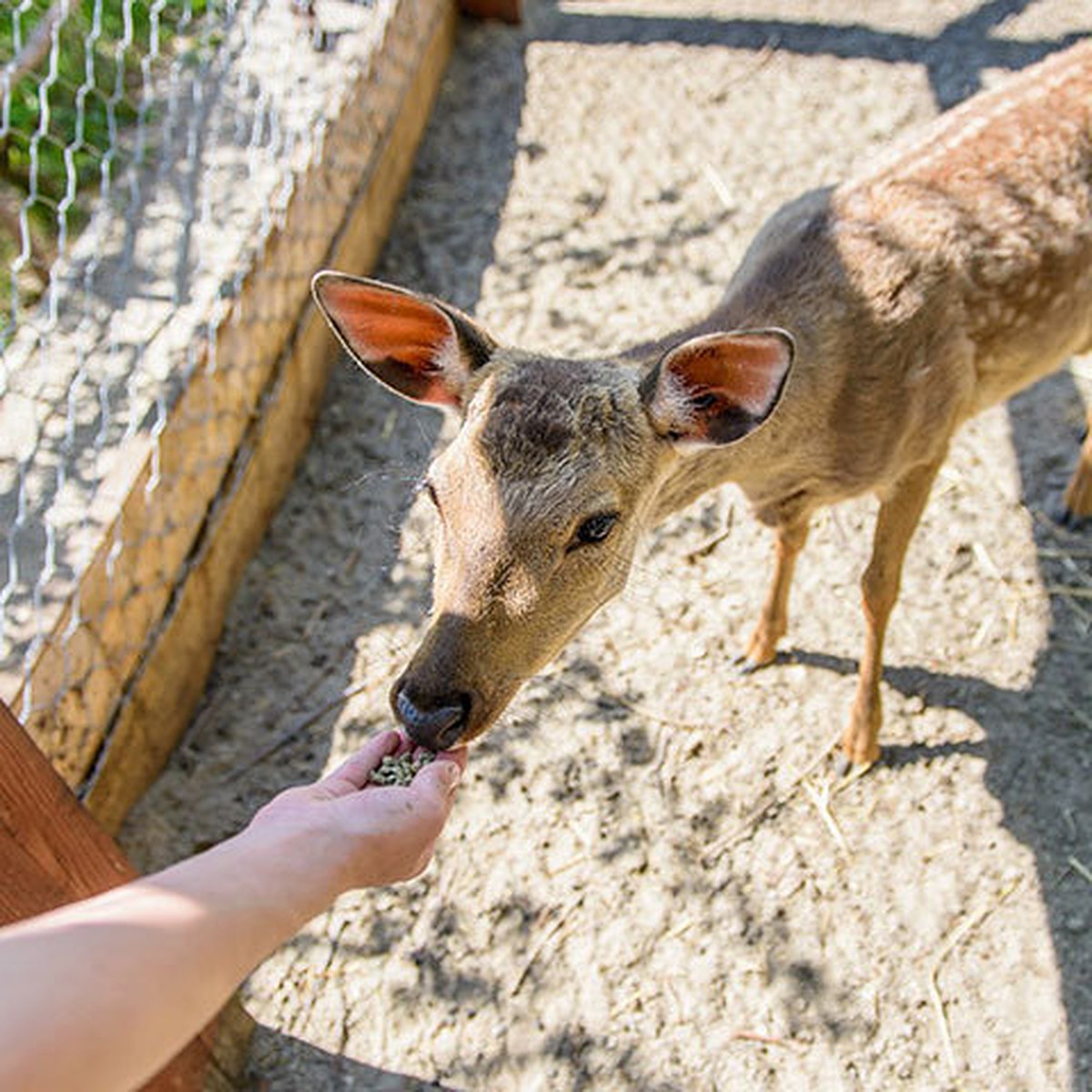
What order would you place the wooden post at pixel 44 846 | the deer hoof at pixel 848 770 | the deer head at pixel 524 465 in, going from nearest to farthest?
the wooden post at pixel 44 846 < the deer head at pixel 524 465 < the deer hoof at pixel 848 770

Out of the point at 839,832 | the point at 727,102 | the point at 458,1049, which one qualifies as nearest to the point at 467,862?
the point at 458,1049

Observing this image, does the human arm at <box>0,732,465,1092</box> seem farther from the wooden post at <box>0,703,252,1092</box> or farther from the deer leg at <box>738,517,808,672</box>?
the deer leg at <box>738,517,808,672</box>

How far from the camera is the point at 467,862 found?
11.5 feet

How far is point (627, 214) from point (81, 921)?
473 centimetres

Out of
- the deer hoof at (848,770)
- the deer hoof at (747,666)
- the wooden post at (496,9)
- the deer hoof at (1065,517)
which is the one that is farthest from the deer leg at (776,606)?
the wooden post at (496,9)

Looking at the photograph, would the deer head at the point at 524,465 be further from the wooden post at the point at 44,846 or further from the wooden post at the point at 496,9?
the wooden post at the point at 496,9

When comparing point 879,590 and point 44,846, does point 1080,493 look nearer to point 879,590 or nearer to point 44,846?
point 879,590

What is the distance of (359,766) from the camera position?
2232 mm

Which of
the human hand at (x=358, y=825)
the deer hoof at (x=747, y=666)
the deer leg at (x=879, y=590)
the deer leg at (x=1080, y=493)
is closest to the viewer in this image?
the human hand at (x=358, y=825)

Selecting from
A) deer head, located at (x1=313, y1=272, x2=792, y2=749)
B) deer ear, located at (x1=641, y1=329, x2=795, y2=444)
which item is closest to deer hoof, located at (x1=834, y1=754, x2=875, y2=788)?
deer head, located at (x1=313, y1=272, x2=792, y2=749)

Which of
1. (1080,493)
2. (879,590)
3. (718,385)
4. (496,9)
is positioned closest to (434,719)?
(718,385)

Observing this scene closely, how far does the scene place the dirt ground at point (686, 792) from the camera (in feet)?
10.4

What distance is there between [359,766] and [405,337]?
3.70 feet

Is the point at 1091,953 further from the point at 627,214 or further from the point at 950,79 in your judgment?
the point at 950,79
